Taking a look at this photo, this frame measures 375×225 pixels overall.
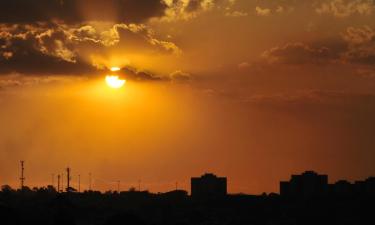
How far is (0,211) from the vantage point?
121438 mm

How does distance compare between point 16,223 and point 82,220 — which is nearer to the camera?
point 16,223

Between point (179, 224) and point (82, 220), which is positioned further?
point (82, 220)

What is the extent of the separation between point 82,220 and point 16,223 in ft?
254

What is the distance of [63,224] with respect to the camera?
348 feet

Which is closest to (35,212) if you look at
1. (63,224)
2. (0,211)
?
(0,211)

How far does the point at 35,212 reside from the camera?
172750mm

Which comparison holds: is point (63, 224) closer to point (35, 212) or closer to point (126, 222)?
point (126, 222)

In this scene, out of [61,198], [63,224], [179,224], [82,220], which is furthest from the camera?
[82,220]

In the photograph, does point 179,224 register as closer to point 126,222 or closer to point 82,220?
point 82,220

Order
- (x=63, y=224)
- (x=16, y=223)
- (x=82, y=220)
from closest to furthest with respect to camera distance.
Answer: (x=63, y=224) < (x=16, y=223) < (x=82, y=220)

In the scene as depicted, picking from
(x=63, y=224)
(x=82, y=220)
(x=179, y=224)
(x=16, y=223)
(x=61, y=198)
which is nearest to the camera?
(x=63, y=224)

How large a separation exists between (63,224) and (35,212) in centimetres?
6894

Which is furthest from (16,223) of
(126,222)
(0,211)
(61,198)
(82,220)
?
(82,220)

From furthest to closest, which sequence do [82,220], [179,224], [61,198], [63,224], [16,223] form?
[82,220] → [179,224] → [61,198] → [16,223] → [63,224]
